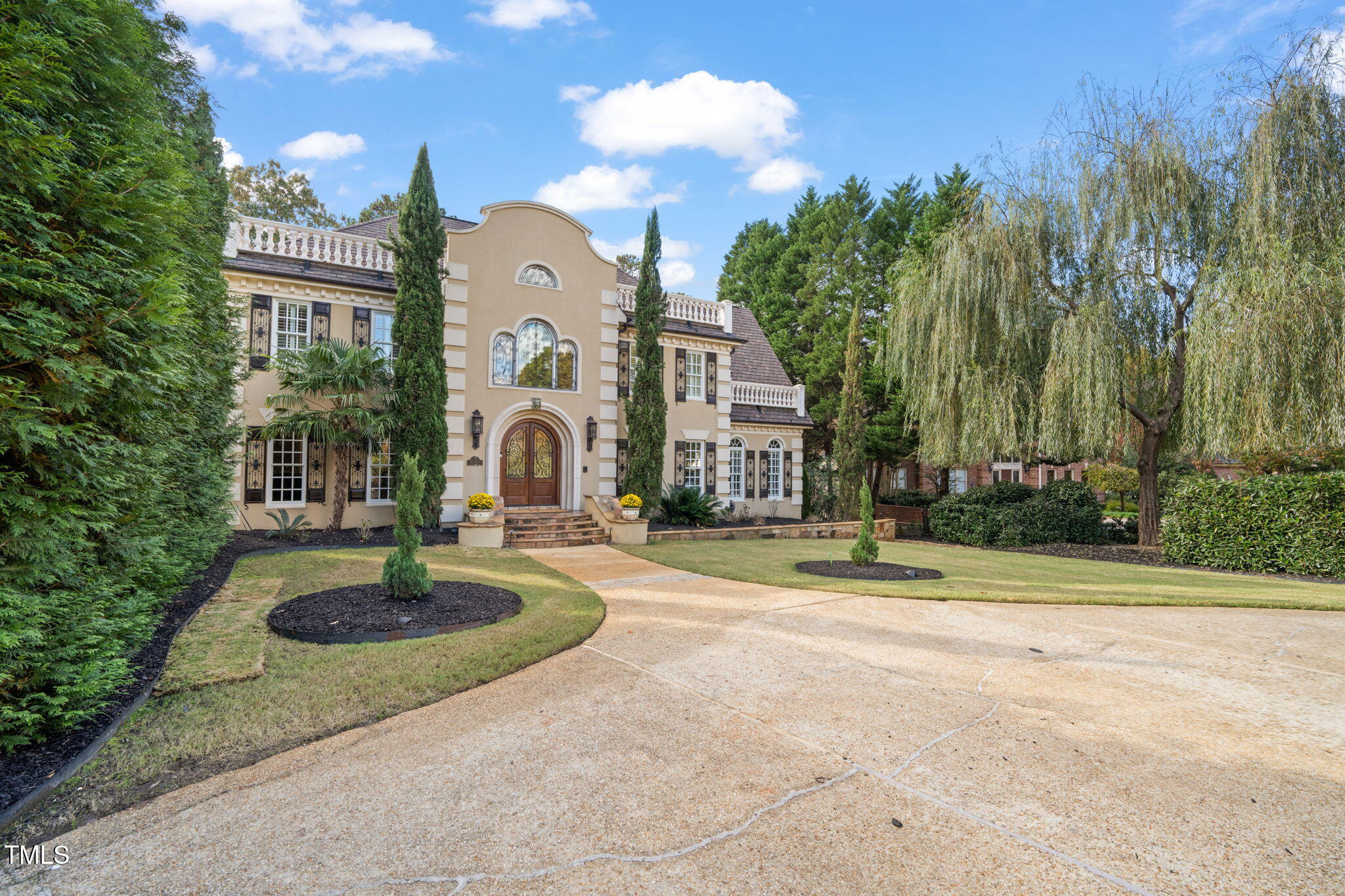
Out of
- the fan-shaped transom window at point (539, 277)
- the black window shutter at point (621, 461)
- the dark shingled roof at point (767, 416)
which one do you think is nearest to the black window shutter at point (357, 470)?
the fan-shaped transom window at point (539, 277)

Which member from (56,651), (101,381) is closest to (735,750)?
(56,651)

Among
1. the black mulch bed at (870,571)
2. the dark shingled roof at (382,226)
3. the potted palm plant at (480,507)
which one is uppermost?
the dark shingled roof at (382,226)

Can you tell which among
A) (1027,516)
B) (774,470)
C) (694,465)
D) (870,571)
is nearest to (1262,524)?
(1027,516)

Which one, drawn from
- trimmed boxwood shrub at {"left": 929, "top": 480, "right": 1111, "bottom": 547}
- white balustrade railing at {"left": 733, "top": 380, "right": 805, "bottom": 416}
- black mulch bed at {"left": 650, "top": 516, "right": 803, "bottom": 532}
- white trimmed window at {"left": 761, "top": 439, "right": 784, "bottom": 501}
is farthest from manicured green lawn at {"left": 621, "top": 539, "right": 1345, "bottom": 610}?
white balustrade railing at {"left": 733, "top": 380, "right": 805, "bottom": 416}

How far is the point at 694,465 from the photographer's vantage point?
18.9 meters

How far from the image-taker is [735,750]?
11.4 ft

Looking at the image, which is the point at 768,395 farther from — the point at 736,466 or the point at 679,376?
the point at 679,376

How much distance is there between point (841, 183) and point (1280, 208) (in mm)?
22958

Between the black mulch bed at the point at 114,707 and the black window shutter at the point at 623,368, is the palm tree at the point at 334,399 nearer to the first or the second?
the black mulch bed at the point at 114,707

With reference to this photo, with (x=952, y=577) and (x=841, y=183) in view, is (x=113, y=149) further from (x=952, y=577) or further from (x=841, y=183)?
(x=841, y=183)

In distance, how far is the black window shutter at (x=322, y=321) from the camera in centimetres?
1401

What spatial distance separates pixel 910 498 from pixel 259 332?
2019 cm

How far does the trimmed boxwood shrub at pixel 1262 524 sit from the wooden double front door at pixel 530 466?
13932 millimetres

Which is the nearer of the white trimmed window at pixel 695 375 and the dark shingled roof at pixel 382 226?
the dark shingled roof at pixel 382 226
